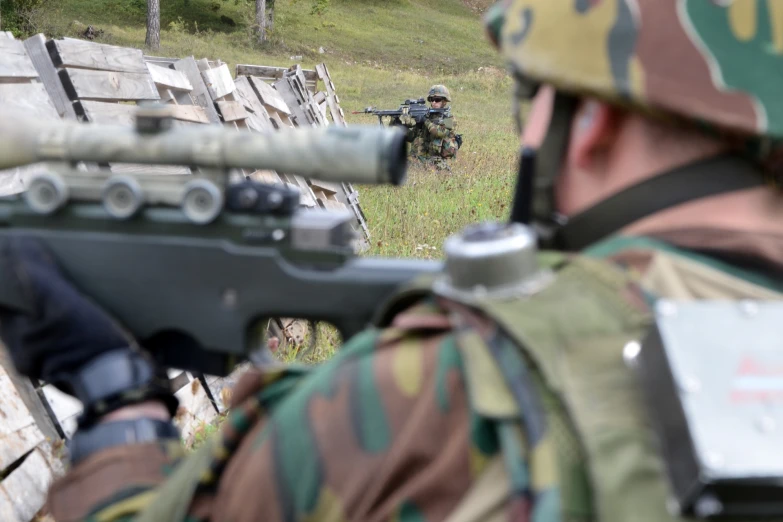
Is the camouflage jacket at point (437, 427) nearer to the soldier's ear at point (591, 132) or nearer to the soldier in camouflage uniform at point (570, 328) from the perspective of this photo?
the soldier in camouflage uniform at point (570, 328)

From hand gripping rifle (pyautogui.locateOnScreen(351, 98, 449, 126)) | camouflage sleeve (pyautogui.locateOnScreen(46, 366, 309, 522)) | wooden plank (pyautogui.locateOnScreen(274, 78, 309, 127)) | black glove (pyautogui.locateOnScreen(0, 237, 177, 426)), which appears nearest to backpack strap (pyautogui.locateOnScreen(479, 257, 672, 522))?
camouflage sleeve (pyautogui.locateOnScreen(46, 366, 309, 522))

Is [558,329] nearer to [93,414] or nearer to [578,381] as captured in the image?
[578,381]

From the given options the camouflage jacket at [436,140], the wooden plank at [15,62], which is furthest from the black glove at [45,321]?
the camouflage jacket at [436,140]

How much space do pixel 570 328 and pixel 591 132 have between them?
39 centimetres

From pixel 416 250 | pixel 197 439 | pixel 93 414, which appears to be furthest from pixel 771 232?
pixel 416 250

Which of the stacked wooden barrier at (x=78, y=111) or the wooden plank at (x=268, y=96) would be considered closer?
the stacked wooden barrier at (x=78, y=111)

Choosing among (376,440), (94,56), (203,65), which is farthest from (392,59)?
(376,440)

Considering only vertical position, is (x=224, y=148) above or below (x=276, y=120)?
below

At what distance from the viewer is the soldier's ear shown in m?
1.34

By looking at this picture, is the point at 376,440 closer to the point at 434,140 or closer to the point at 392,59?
the point at 434,140

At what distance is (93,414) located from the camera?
1748 millimetres

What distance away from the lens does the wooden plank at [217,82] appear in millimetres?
5875

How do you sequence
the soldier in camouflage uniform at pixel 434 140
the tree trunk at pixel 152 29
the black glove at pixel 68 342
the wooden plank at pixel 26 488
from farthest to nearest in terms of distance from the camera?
the tree trunk at pixel 152 29, the soldier in camouflage uniform at pixel 434 140, the wooden plank at pixel 26 488, the black glove at pixel 68 342

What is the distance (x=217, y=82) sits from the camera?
19.6ft
